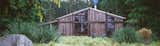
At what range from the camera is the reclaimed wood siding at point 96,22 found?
24094 millimetres

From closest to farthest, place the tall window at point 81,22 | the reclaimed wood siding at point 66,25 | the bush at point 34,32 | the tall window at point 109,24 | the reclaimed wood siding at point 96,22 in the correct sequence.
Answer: the bush at point 34,32
the tall window at point 109,24
the reclaimed wood siding at point 96,22
the reclaimed wood siding at point 66,25
the tall window at point 81,22

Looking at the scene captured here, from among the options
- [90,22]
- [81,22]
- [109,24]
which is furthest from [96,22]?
[81,22]

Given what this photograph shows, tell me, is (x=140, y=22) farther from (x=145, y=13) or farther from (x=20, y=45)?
(x=20, y=45)

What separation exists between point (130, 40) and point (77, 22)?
439 inches

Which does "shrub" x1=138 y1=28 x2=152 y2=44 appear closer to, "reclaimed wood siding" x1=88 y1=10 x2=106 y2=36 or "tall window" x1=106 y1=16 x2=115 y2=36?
"tall window" x1=106 y1=16 x2=115 y2=36

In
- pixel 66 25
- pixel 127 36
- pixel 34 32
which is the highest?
pixel 34 32

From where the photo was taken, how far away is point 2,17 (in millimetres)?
13586

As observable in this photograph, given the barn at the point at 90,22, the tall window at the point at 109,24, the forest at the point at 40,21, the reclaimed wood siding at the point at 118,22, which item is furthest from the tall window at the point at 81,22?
the forest at the point at 40,21

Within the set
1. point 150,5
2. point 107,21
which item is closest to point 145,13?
point 150,5

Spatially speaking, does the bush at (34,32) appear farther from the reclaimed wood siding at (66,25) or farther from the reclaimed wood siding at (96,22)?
the reclaimed wood siding at (66,25)

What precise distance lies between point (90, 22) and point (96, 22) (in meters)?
0.42

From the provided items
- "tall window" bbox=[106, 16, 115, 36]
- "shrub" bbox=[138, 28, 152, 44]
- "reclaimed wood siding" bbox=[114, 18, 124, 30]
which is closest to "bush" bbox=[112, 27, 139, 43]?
"shrub" bbox=[138, 28, 152, 44]

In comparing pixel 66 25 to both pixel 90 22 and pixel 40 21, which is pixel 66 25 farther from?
pixel 40 21

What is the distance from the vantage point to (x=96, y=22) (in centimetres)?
2447
